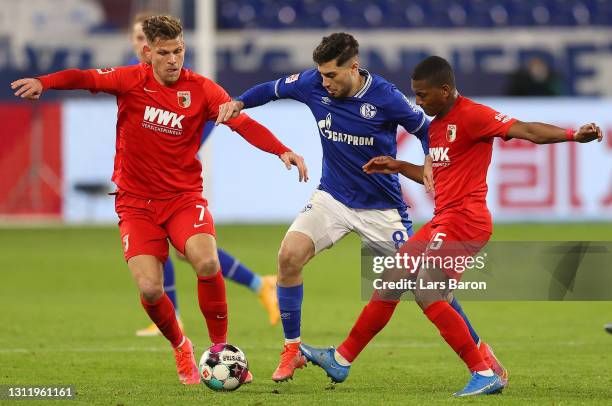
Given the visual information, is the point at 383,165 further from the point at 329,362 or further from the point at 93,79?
the point at 93,79

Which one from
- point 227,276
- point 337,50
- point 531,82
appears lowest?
point 227,276

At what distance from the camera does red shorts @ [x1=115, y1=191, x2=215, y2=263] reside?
22.7 feet

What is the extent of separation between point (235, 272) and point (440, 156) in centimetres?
331

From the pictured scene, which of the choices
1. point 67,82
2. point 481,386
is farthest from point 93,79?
point 481,386

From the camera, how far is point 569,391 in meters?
6.48

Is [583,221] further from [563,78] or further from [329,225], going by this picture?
[329,225]

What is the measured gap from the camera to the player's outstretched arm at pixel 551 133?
580cm

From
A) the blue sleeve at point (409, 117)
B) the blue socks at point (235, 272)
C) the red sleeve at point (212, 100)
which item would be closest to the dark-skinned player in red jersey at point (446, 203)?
the blue sleeve at point (409, 117)

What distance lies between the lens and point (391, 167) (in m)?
6.63

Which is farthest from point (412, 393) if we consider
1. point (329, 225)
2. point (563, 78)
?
point (563, 78)

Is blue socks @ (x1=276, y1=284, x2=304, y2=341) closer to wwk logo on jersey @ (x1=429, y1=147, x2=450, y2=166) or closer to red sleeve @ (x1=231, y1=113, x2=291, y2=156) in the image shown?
red sleeve @ (x1=231, y1=113, x2=291, y2=156)

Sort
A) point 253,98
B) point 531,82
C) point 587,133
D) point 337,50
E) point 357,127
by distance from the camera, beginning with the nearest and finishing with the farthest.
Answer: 1. point 587,133
2. point 337,50
3. point 357,127
4. point 253,98
5. point 531,82

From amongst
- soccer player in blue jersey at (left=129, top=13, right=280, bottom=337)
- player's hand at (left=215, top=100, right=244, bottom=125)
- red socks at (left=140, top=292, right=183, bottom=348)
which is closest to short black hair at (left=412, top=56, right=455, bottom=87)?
player's hand at (left=215, top=100, right=244, bottom=125)

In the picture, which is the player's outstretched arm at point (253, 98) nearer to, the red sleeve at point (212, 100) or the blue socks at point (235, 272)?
the red sleeve at point (212, 100)
